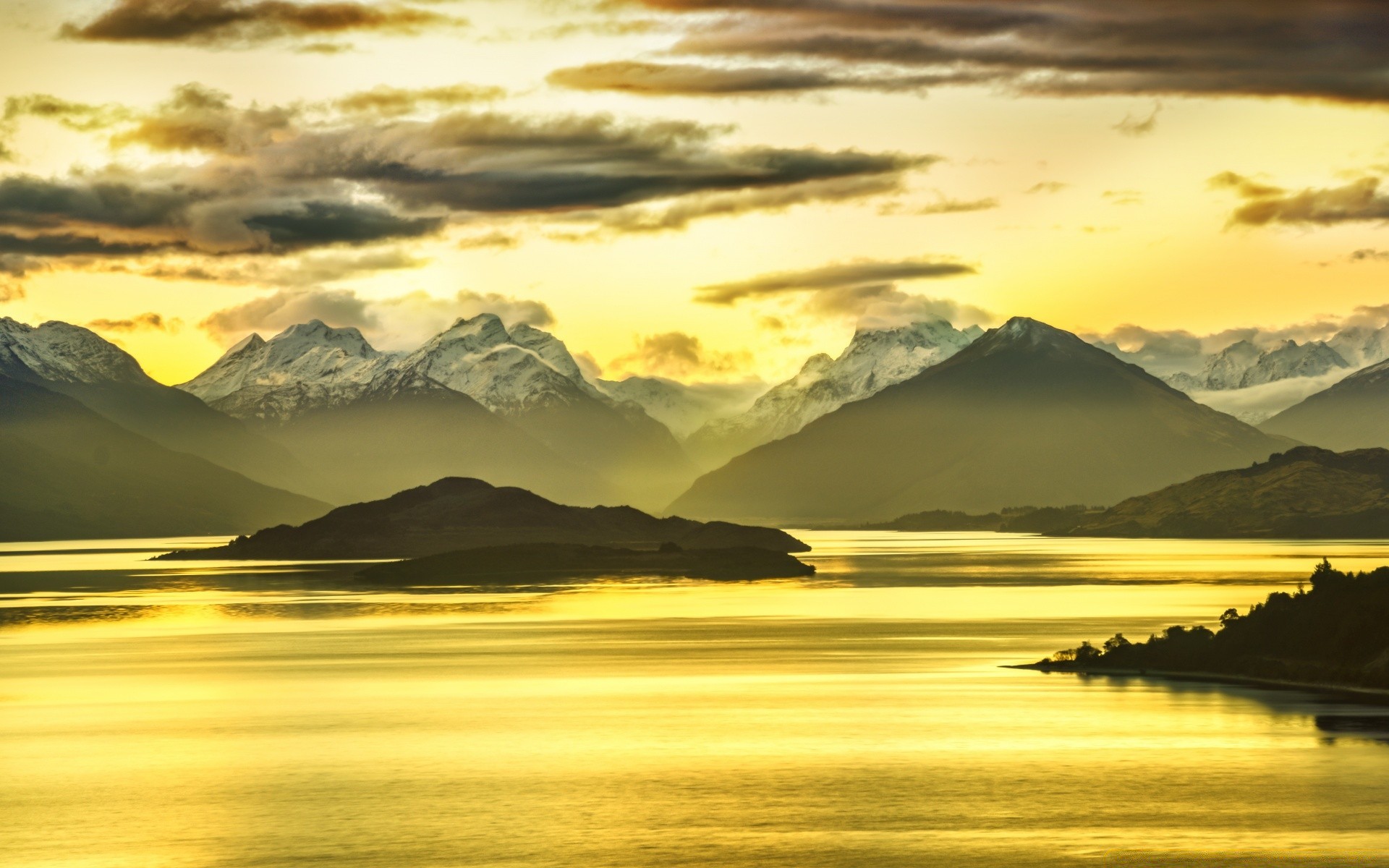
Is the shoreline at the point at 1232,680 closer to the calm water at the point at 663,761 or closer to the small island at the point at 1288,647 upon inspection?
the small island at the point at 1288,647

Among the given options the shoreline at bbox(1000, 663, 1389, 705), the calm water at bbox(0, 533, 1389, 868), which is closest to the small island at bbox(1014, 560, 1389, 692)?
the shoreline at bbox(1000, 663, 1389, 705)

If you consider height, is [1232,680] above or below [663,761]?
above

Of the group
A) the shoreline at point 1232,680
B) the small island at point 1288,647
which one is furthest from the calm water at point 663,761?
the small island at point 1288,647

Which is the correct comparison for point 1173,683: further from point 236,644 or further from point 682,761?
point 236,644

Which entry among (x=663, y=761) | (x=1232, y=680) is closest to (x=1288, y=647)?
(x=1232, y=680)

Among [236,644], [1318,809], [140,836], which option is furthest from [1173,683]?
A: [236,644]

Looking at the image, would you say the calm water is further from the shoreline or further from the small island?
the small island

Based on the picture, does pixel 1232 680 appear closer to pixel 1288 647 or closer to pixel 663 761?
pixel 1288 647
